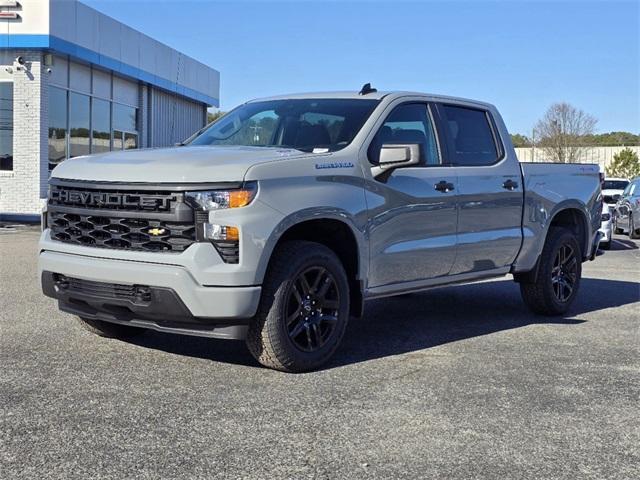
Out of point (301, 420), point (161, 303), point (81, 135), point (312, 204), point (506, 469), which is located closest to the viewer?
point (506, 469)

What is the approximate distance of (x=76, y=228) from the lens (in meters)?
5.45

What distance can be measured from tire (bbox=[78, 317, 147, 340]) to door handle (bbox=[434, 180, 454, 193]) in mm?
2644

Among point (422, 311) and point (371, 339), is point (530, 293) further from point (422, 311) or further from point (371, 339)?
point (371, 339)

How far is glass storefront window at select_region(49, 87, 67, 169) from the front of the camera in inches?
829

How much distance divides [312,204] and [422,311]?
322 centimetres

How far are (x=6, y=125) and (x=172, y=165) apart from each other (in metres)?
17.2

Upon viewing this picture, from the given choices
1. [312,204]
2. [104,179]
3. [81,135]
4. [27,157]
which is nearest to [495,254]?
[312,204]

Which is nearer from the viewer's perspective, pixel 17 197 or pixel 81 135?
pixel 17 197

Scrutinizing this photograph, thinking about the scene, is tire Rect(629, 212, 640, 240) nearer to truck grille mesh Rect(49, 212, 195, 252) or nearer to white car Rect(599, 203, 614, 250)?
white car Rect(599, 203, 614, 250)

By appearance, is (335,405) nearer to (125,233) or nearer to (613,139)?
(125,233)

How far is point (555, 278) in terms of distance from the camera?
802 cm

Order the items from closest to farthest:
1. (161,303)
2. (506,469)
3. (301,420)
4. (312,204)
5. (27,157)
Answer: (506,469) < (301,420) < (161,303) < (312,204) < (27,157)

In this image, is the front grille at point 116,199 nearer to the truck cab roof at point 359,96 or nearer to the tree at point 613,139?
the truck cab roof at point 359,96

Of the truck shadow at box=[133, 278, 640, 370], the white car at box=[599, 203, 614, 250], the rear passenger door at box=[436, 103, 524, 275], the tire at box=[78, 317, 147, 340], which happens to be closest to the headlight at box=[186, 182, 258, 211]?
the truck shadow at box=[133, 278, 640, 370]
